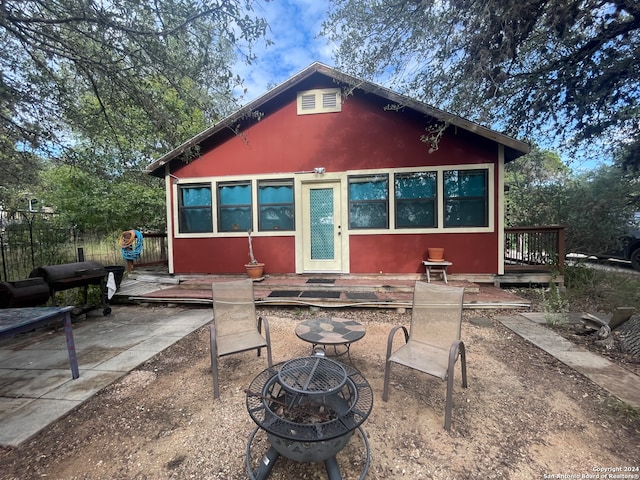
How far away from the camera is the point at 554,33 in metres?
4.60

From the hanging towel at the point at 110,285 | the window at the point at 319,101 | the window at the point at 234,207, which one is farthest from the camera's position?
the window at the point at 234,207

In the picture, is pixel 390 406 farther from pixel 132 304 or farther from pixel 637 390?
pixel 132 304

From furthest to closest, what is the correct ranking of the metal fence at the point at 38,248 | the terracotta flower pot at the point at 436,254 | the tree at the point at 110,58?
the terracotta flower pot at the point at 436,254 → the metal fence at the point at 38,248 → the tree at the point at 110,58

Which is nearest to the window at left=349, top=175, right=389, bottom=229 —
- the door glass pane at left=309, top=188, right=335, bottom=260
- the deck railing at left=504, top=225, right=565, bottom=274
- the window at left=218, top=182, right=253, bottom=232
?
the door glass pane at left=309, top=188, right=335, bottom=260

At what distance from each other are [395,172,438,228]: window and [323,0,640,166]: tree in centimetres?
143

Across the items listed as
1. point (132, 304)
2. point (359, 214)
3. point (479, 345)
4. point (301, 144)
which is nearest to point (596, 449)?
point (479, 345)

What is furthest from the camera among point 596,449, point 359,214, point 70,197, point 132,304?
point 70,197

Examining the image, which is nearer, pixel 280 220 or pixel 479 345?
pixel 479 345

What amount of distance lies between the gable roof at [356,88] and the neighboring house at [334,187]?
3cm

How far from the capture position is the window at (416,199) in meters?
6.09

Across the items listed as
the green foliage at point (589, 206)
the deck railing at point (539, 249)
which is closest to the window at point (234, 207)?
the deck railing at point (539, 249)

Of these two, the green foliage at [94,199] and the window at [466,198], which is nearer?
the window at [466,198]

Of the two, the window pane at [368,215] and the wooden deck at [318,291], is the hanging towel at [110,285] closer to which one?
the wooden deck at [318,291]

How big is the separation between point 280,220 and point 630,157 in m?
6.67
